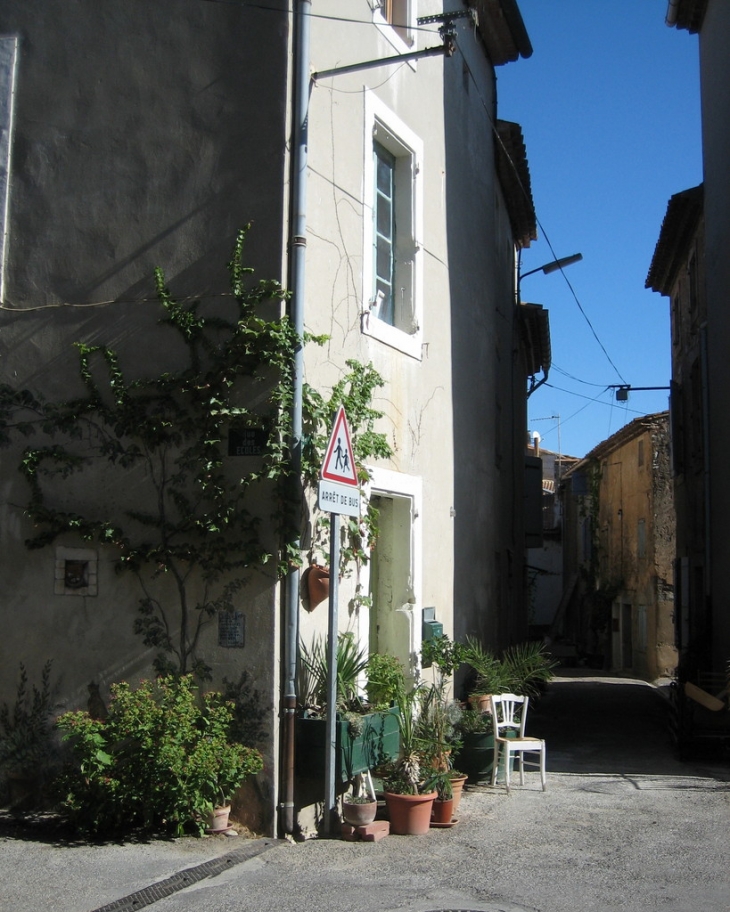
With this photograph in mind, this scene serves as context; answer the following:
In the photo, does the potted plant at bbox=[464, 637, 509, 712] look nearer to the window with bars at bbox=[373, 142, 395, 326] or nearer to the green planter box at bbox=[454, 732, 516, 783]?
the green planter box at bbox=[454, 732, 516, 783]

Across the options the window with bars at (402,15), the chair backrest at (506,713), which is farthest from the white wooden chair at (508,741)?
the window with bars at (402,15)

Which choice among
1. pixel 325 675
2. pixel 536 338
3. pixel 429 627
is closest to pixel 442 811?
pixel 325 675

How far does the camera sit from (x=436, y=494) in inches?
387

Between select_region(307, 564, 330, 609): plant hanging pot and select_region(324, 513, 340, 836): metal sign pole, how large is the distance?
0.48m

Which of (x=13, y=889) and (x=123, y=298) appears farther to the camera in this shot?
(x=123, y=298)

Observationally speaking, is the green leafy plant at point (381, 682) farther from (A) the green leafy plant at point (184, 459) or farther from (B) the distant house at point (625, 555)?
(B) the distant house at point (625, 555)

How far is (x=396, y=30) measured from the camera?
9.31m

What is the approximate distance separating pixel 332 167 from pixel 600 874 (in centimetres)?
520

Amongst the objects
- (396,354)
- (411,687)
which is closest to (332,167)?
(396,354)

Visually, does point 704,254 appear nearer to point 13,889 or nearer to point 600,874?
point 600,874

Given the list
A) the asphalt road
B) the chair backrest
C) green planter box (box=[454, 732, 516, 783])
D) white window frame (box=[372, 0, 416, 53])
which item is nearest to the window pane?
white window frame (box=[372, 0, 416, 53])

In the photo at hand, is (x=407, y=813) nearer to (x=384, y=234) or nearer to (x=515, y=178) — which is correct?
(x=384, y=234)

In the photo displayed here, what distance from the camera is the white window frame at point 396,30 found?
8.85 metres

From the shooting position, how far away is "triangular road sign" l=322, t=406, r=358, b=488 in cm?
655
